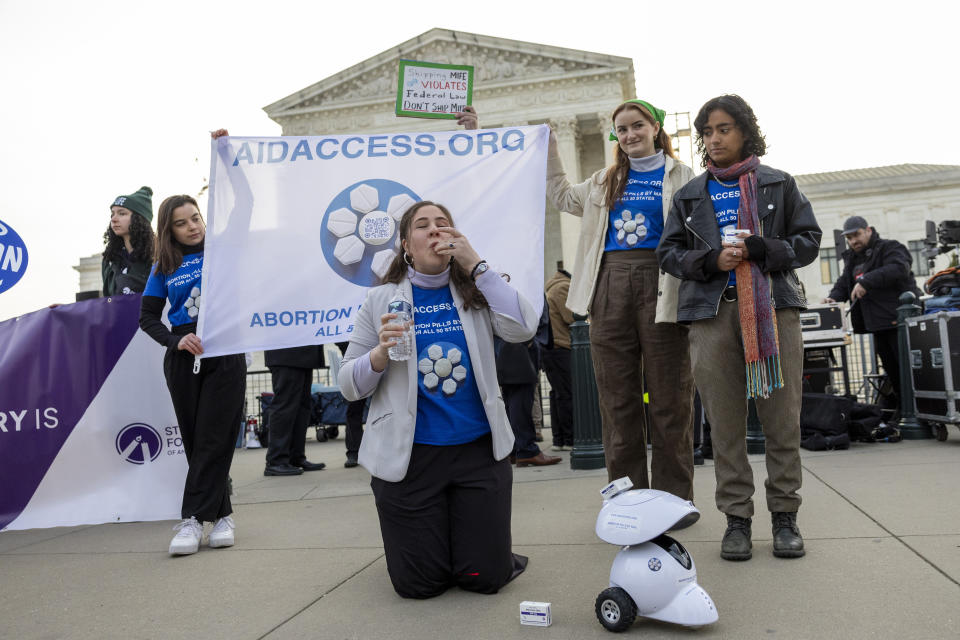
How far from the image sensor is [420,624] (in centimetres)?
262

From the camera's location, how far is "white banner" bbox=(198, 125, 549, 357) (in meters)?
4.27

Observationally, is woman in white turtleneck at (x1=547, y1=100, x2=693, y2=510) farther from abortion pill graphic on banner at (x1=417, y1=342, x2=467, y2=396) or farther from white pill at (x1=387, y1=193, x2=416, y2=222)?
white pill at (x1=387, y1=193, x2=416, y2=222)

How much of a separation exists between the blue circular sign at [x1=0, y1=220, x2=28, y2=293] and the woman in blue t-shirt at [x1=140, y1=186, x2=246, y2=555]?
178 centimetres

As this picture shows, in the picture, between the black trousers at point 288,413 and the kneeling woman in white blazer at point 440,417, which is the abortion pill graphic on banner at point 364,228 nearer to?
the kneeling woman in white blazer at point 440,417

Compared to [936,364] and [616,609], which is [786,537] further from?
[936,364]

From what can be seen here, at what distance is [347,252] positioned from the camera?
4.44 meters

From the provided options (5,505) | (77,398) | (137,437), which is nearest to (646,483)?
(137,437)

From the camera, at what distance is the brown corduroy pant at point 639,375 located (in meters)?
3.71

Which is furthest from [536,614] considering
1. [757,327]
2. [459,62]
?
[459,62]

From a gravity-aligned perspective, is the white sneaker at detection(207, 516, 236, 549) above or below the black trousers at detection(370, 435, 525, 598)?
below

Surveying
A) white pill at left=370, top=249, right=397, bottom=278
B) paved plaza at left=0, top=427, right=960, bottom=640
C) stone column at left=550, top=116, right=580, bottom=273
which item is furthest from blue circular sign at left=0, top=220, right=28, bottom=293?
stone column at left=550, top=116, right=580, bottom=273

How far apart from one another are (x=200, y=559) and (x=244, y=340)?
1.09 metres

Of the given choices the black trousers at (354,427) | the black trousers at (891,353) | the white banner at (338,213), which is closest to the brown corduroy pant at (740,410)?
the white banner at (338,213)

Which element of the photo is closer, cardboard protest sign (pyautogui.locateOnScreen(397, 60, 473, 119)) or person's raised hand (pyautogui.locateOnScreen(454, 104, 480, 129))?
person's raised hand (pyautogui.locateOnScreen(454, 104, 480, 129))
